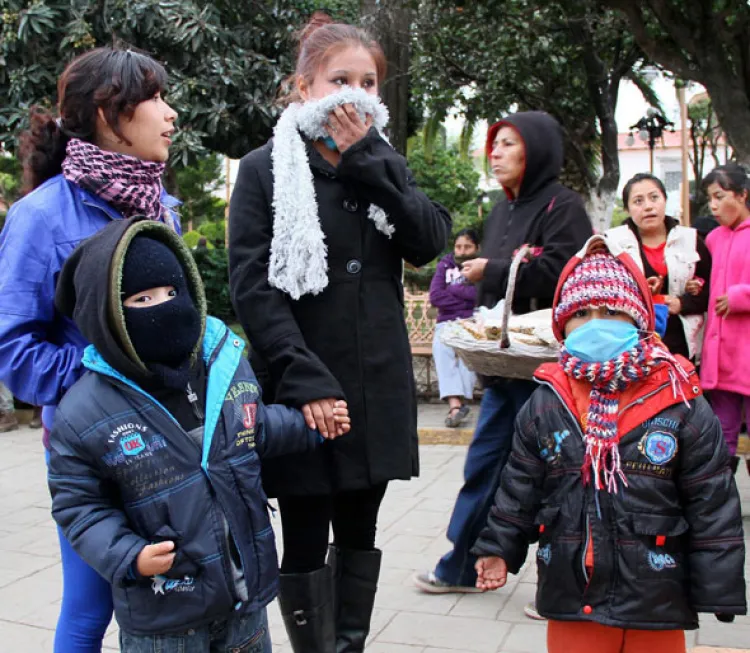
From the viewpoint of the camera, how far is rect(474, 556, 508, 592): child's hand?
259 cm

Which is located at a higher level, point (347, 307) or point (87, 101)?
point (87, 101)

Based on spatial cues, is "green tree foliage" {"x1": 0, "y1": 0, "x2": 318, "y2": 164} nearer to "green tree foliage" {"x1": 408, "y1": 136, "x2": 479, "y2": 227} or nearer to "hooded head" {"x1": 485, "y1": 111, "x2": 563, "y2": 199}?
"hooded head" {"x1": 485, "y1": 111, "x2": 563, "y2": 199}

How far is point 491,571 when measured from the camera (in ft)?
8.54

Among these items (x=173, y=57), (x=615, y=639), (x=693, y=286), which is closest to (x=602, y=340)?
(x=615, y=639)

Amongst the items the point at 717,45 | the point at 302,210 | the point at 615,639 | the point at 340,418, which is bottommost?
the point at 615,639

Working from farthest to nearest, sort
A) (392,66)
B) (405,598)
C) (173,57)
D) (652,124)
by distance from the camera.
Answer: (652,124), (173,57), (392,66), (405,598)

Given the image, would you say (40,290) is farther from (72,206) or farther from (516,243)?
(516,243)

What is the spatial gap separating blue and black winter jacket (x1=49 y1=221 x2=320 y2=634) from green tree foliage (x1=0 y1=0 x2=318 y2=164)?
22.1ft

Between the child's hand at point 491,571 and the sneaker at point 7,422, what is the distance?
6918mm

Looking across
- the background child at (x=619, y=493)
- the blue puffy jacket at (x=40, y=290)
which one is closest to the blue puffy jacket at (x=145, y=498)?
the blue puffy jacket at (x=40, y=290)

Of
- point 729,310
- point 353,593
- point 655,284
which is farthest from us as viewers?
point 729,310

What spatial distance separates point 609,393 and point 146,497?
124cm

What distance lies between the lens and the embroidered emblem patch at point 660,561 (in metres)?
2.40

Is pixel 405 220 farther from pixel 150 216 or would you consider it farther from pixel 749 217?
pixel 749 217
